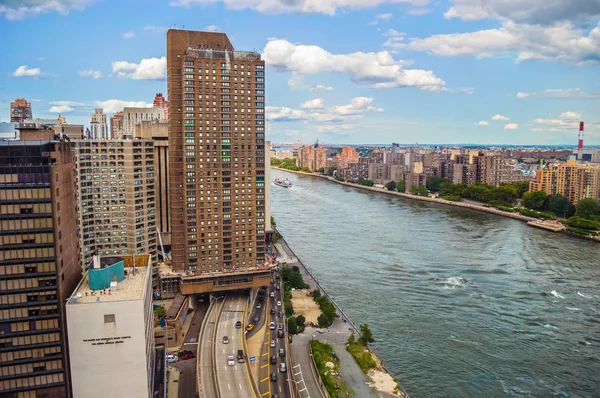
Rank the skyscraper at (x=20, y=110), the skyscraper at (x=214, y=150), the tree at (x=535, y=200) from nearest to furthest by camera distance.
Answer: the skyscraper at (x=214, y=150)
the skyscraper at (x=20, y=110)
the tree at (x=535, y=200)

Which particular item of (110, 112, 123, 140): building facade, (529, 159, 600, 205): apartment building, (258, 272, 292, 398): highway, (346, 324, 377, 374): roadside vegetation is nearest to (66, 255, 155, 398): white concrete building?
(258, 272, 292, 398): highway

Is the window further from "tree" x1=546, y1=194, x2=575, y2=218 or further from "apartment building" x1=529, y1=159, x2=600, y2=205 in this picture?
"apartment building" x1=529, y1=159, x2=600, y2=205

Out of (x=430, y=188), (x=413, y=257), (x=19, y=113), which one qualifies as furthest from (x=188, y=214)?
(x=430, y=188)

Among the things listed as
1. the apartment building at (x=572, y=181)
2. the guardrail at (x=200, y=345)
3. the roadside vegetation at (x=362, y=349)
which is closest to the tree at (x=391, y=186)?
the apartment building at (x=572, y=181)

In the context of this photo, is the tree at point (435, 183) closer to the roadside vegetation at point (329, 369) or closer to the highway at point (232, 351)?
the highway at point (232, 351)

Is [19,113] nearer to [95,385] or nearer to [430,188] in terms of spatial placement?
[95,385]
